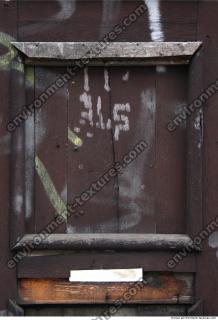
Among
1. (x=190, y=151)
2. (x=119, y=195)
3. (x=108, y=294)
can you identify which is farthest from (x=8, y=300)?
(x=190, y=151)

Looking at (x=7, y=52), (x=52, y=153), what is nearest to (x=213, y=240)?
(x=52, y=153)

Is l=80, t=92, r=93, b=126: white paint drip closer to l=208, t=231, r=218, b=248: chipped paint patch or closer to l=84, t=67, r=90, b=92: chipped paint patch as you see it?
l=84, t=67, r=90, b=92: chipped paint patch

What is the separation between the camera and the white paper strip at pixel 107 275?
2.97 metres

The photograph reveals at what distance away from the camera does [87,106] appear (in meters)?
2.97

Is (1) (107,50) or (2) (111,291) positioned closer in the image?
(1) (107,50)

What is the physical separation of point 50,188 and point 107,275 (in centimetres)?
56

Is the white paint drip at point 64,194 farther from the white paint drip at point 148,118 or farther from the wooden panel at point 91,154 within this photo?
the white paint drip at point 148,118

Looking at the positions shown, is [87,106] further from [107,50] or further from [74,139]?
[107,50]

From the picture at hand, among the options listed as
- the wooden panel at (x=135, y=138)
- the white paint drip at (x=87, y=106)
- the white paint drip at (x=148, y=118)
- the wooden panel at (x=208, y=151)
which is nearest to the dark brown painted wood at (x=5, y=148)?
the white paint drip at (x=87, y=106)

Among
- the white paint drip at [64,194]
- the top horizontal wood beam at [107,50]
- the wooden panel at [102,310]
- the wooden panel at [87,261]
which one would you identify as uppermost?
the top horizontal wood beam at [107,50]

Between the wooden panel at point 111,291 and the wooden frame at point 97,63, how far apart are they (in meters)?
0.19

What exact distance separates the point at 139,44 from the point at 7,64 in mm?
699

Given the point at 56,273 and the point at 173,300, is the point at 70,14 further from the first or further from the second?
the point at 173,300

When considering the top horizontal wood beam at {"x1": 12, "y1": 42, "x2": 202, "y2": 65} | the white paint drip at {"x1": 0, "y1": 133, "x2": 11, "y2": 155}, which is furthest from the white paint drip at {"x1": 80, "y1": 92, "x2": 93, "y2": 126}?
the white paint drip at {"x1": 0, "y1": 133, "x2": 11, "y2": 155}
